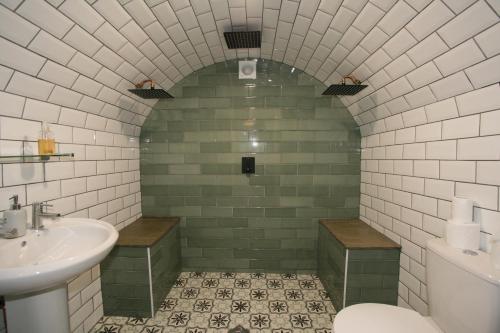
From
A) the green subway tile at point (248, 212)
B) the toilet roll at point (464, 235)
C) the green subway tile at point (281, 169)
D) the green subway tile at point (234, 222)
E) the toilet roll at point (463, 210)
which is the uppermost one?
the green subway tile at point (281, 169)

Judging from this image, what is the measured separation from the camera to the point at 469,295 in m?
1.12

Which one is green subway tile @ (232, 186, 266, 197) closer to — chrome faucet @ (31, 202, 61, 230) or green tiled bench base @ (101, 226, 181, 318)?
green tiled bench base @ (101, 226, 181, 318)

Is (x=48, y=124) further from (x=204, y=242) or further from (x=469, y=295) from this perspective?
(x=469, y=295)

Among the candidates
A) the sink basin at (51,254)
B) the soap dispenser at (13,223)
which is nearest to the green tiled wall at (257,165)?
the sink basin at (51,254)

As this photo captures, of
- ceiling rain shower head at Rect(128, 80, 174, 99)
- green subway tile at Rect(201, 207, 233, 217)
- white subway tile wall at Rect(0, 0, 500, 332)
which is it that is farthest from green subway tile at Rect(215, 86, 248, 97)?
green subway tile at Rect(201, 207, 233, 217)

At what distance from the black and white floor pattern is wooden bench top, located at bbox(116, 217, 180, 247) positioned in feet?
2.30

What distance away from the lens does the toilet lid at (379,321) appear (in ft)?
4.10

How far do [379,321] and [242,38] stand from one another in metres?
2.26

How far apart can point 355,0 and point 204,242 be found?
2679 millimetres

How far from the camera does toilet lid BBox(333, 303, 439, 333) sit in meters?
1.25

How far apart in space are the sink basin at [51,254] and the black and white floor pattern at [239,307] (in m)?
1.07

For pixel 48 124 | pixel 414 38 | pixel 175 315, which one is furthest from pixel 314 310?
pixel 48 124

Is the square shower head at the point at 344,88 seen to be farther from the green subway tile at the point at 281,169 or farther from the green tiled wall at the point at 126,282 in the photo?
the green tiled wall at the point at 126,282

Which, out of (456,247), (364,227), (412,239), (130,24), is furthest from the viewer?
(364,227)
